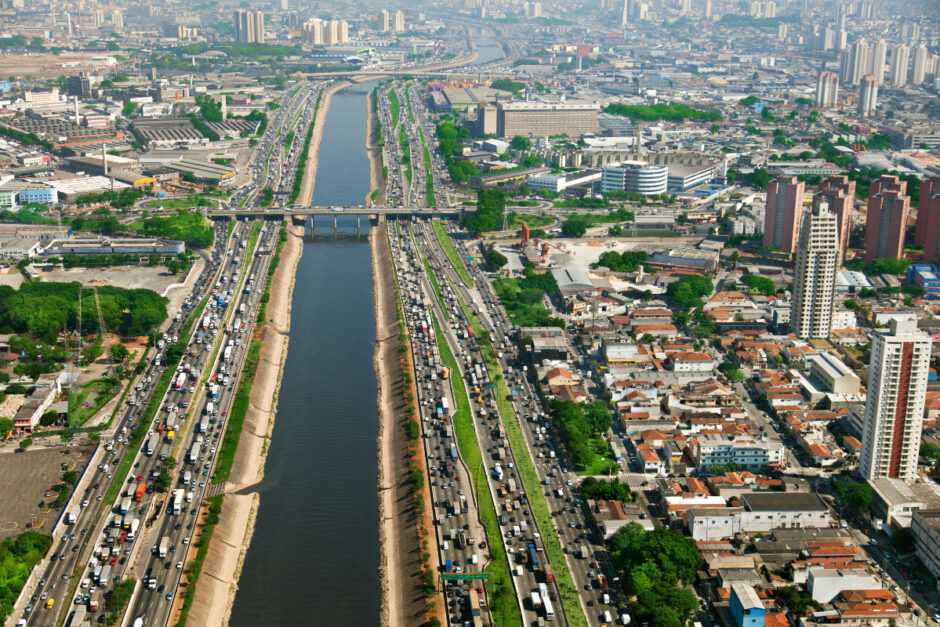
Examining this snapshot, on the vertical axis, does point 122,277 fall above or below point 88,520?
above

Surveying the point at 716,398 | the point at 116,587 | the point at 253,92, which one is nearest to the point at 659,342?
the point at 716,398

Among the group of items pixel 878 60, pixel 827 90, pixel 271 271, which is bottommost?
pixel 271 271

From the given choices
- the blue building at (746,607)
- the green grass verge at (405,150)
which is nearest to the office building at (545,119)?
the green grass verge at (405,150)

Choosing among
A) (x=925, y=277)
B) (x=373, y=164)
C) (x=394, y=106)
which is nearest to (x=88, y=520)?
(x=925, y=277)

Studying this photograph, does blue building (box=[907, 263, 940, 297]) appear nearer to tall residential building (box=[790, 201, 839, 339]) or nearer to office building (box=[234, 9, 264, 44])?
tall residential building (box=[790, 201, 839, 339])

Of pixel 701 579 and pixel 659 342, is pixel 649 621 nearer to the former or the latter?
pixel 701 579

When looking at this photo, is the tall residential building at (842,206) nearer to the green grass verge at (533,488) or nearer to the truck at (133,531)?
the green grass verge at (533,488)

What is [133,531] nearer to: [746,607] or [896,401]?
[746,607]
